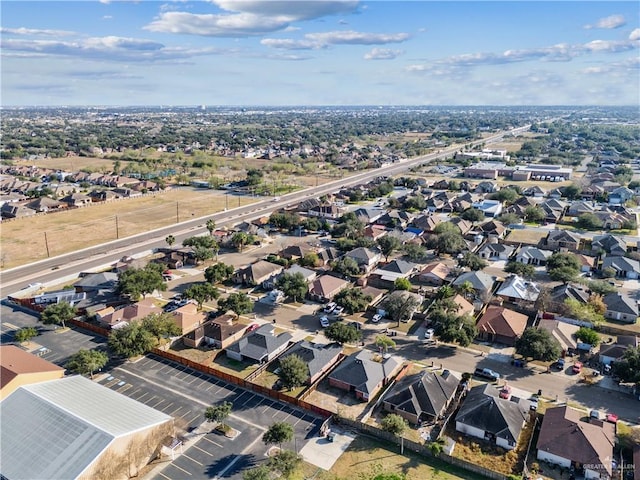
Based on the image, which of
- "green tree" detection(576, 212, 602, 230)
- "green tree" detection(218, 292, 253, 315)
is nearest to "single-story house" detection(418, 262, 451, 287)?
"green tree" detection(218, 292, 253, 315)

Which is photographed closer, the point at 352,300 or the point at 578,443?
the point at 578,443

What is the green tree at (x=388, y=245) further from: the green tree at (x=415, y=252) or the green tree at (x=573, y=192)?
the green tree at (x=573, y=192)

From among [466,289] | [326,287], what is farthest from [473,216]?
[326,287]

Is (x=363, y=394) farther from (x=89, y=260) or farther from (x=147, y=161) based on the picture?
(x=147, y=161)

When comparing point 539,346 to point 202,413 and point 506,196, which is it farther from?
point 506,196

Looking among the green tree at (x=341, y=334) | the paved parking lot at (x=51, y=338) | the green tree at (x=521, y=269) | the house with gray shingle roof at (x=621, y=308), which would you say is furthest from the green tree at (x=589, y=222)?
the paved parking lot at (x=51, y=338)

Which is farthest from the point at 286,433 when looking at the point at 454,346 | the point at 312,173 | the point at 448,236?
the point at 312,173
